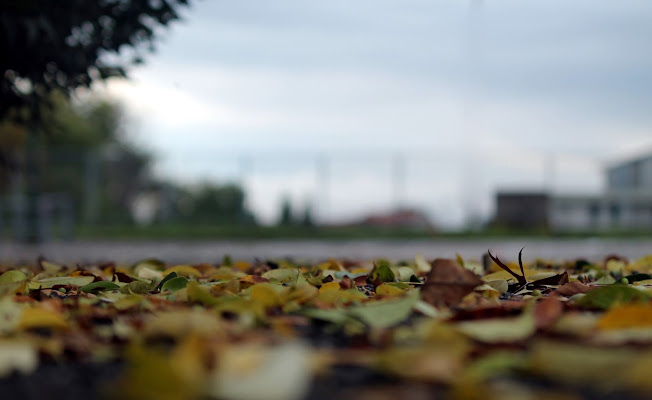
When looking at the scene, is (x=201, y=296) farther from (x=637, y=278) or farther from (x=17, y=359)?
(x=637, y=278)

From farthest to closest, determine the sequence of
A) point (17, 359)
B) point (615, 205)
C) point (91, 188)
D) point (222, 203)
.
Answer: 1. point (615, 205)
2. point (91, 188)
3. point (222, 203)
4. point (17, 359)

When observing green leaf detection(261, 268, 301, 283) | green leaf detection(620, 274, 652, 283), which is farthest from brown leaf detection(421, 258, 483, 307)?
green leaf detection(620, 274, 652, 283)

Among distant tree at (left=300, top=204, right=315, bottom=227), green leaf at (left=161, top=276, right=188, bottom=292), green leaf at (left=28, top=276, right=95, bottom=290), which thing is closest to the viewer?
green leaf at (left=161, top=276, right=188, bottom=292)

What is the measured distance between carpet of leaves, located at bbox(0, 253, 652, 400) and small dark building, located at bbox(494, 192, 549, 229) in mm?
15043

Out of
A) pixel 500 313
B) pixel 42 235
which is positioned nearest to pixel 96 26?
pixel 500 313

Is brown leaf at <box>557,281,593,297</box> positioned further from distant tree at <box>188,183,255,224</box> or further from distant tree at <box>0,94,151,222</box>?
distant tree at <box>188,183,255,224</box>

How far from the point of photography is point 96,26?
3.71m

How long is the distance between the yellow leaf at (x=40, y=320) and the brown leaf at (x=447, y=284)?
29.4 inches

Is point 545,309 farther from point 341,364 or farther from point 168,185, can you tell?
point 168,185

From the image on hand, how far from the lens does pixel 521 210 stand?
16.3 meters

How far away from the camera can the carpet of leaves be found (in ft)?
2.82

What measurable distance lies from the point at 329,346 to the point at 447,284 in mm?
461

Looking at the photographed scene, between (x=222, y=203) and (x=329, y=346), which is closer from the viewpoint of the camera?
(x=329, y=346)

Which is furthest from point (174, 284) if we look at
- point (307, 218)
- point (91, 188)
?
point (91, 188)
